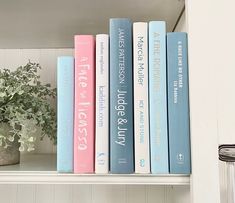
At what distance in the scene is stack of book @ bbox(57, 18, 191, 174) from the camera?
54 centimetres

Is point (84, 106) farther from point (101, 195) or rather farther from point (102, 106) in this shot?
point (101, 195)

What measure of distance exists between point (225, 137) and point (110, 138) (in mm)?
388

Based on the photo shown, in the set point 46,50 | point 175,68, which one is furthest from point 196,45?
point 46,50

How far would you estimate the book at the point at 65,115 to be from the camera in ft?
1.78

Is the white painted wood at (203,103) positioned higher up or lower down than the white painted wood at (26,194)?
higher up

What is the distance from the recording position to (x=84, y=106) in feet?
1.80

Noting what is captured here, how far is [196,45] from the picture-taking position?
0.54 metres

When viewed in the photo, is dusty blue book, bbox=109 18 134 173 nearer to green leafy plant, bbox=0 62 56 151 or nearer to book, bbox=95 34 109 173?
book, bbox=95 34 109 173

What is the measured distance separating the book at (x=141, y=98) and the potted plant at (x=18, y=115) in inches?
8.9

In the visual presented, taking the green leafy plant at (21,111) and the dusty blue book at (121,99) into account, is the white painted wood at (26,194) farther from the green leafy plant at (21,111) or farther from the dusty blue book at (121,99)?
the dusty blue book at (121,99)

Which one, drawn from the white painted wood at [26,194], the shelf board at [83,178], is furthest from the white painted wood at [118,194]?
the shelf board at [83,178]

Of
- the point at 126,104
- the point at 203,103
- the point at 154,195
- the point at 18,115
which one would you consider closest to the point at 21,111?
the point at 18,115

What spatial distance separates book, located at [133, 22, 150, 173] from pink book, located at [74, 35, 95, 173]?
0.08 metres

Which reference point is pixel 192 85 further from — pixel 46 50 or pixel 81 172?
pixel 46 50
